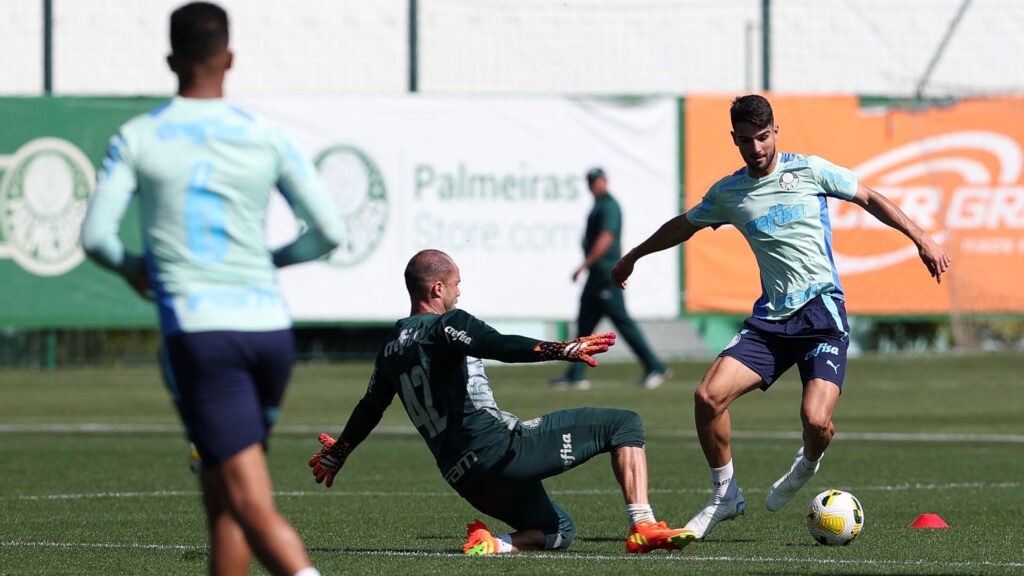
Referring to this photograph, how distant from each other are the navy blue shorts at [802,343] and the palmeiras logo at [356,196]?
575 inches

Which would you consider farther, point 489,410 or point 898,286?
point 898,286

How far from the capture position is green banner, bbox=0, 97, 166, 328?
75.0 ft

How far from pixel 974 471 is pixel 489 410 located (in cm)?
509

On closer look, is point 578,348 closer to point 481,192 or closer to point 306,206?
point 306,206

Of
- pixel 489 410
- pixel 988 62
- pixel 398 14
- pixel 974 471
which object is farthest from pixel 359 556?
pixel 988 62

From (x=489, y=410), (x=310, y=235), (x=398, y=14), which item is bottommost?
(x=489, y=410)

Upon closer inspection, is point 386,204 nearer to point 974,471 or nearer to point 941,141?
point 941,141

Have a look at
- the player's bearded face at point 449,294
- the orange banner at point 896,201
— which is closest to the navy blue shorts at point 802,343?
the player's bearded face at point 449,294

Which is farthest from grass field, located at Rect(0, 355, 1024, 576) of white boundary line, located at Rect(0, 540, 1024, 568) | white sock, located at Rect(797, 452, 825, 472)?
white sock, located at Rect(797, 452, 825, 472)

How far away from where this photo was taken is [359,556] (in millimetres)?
7934

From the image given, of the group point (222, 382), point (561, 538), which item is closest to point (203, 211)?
point (222, 382)

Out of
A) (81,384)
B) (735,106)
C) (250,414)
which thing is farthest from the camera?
(81,384)

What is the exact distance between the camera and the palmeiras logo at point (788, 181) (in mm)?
8875

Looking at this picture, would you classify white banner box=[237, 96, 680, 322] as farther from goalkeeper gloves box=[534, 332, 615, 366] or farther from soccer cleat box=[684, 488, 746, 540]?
goalkeeper gloves box=[534, 332, 615, 366]
